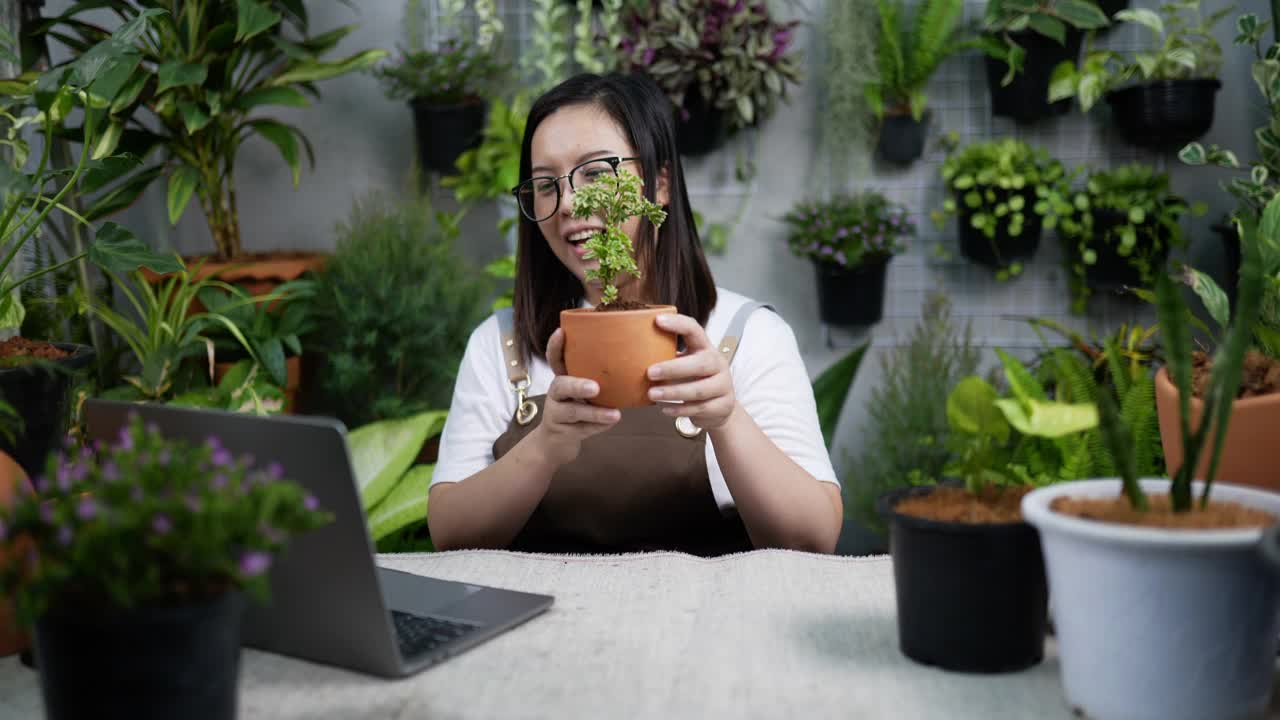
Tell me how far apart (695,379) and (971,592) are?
408 millimetres

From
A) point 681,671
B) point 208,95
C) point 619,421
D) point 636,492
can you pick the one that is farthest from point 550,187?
point 208,95

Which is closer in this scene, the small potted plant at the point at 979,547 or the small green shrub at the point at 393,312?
the small potted plant at the point at 979,547

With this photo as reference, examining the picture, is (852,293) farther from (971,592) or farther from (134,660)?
(134,660)

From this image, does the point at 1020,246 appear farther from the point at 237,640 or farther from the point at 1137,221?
the point at 237,640

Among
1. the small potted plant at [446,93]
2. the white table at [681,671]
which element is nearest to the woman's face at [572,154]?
the white table at [681,671]

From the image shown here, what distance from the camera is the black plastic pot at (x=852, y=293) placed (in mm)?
2883

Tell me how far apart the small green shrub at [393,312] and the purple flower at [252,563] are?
2075mm

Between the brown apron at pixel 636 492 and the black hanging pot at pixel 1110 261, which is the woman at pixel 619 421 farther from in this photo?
the black hanging pot at pixel 1110 261

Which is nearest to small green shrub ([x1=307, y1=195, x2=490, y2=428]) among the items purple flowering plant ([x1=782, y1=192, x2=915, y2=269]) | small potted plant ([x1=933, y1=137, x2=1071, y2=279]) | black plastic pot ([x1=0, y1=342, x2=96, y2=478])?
purple flowering plant ([x1=782, y1=192, x2=915, y2=269])

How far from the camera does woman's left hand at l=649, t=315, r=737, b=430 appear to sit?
0.97 m

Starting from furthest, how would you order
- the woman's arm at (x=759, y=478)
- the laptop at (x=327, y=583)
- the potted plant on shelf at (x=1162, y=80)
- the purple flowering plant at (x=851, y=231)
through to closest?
the purple flowering plant at (x=851, y=231), the potted plant on shelf at (x=1162, y=80), the woman's arm at (x=759, y=478), the laptop at (x=327, y=583)

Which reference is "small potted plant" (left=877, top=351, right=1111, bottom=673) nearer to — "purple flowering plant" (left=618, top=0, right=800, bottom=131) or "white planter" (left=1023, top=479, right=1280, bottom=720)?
"white planter" (left=1023, top=479, right=1280, bottom=720)

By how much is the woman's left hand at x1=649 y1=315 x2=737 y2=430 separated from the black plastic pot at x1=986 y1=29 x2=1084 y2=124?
6.88 feet

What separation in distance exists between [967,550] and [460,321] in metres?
2.18
